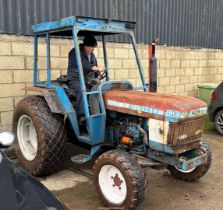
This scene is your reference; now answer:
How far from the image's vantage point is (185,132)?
4000mm

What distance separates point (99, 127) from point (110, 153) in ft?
1.70

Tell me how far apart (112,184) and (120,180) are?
6.0 inches

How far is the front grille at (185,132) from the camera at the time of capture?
3.85 meters

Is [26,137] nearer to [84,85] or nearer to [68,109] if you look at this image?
[68,109]

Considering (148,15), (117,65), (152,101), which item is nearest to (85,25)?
(152,101)

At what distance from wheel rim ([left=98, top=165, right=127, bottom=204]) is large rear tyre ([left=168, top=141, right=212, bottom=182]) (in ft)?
3.08

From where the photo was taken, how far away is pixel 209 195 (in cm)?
445

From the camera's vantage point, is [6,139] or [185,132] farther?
[185,132]

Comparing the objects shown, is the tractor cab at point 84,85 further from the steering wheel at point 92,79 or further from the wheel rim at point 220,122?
the wheel rim at point 220,122

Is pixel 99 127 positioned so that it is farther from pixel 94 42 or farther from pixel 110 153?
pixel 94 42

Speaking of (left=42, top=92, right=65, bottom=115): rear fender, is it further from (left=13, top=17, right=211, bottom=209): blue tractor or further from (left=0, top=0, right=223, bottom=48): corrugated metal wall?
(left=0, top=0, right=223, bottom=48): corrugated metal wall

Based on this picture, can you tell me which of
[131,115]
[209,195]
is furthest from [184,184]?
[131,115]

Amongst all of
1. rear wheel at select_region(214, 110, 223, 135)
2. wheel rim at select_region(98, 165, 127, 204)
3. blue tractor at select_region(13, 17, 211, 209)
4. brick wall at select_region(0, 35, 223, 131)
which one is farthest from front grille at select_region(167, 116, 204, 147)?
rear wheel at select_region(214, 110, 223, 135)

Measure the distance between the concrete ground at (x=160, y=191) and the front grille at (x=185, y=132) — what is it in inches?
32.2
